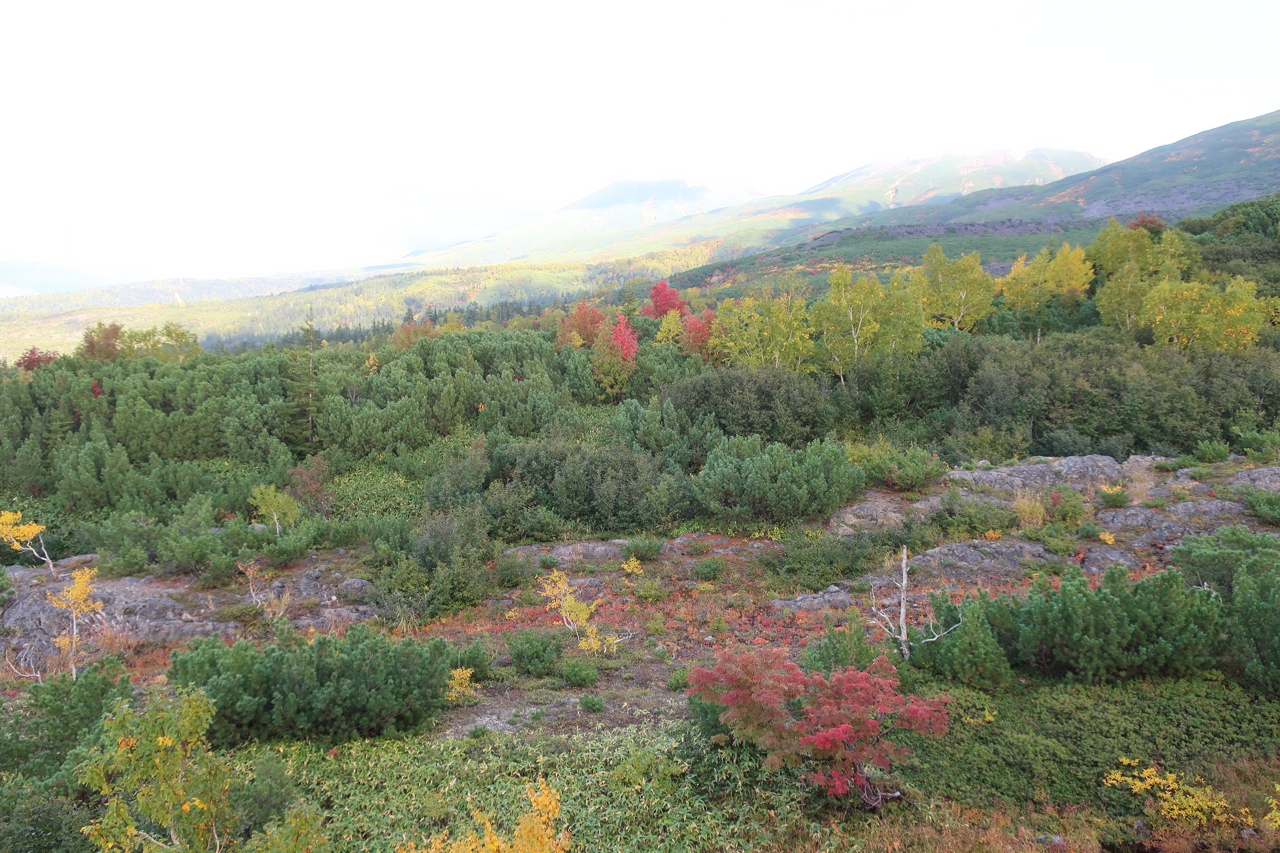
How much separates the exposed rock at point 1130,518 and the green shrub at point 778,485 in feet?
15.7

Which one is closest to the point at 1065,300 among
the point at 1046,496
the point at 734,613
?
the point at 1046,496

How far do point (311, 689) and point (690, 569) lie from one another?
26.3 ft

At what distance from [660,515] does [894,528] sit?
5.50 metres

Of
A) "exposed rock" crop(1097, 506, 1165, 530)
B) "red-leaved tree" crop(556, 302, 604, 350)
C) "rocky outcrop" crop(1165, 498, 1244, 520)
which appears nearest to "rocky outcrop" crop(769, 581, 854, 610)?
"exposed rock" crop(1097, 506, 1165, 530)

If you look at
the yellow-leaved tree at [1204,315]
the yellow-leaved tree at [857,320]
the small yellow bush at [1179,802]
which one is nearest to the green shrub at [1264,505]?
the small yellow bush at [1179,802]

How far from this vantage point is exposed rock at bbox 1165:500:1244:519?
10.9 meters

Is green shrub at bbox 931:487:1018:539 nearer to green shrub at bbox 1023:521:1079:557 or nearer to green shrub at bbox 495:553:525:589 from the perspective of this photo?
green shrub at bbox 1023:521:1079:557

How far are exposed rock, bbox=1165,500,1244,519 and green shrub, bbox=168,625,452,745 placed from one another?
13.6m

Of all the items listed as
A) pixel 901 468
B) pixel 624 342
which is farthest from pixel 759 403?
pixel 624 342

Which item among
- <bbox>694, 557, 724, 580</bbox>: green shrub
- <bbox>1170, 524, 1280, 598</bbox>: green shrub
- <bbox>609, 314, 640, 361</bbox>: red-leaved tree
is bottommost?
<bbox>694, 557, 724, 580</bbox>: green shrub

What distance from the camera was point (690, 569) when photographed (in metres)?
12.4

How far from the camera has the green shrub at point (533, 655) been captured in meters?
7.96

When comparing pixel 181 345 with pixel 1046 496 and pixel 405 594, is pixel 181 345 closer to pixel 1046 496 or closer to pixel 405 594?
pixel 405 594

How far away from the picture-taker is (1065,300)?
1146 inches
